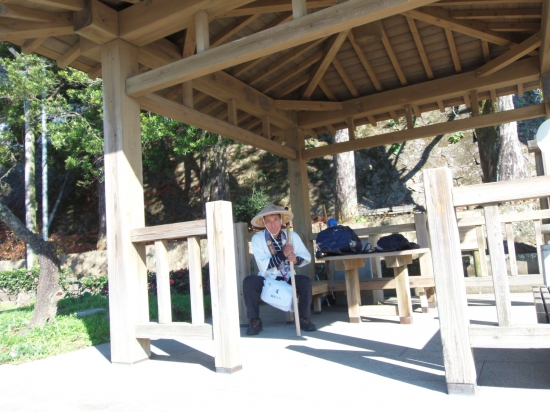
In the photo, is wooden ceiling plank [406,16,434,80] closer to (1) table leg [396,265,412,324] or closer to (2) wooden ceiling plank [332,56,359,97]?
(2) wooden ceiling plank [332,56,359,97]

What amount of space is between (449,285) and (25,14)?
384 centimetres

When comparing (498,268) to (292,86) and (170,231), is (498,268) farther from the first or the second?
(292,86)

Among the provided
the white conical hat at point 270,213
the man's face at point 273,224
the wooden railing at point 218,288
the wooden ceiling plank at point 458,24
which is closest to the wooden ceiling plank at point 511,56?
the wooden ceiling plank at point 458,24

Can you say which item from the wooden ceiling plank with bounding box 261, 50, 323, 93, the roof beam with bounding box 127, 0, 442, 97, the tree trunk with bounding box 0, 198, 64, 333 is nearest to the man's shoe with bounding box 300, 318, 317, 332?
the roof beam with bounding box 127, 0, 442, 97

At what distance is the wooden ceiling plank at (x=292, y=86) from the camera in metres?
6.75

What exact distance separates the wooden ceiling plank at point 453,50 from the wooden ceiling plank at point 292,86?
1.88m

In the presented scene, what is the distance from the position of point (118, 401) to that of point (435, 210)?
2.14 m

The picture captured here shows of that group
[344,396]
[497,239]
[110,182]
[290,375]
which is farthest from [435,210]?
[110,182]

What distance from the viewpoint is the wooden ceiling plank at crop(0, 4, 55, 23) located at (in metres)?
3.79

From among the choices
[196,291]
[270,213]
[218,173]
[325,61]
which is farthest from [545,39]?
[218,173]

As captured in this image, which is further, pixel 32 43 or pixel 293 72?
pixel 293 72

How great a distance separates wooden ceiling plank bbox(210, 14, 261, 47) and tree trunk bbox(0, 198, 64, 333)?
302 cm

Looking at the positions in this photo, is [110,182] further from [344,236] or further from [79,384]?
[344,236]

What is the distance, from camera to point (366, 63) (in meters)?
6.21
